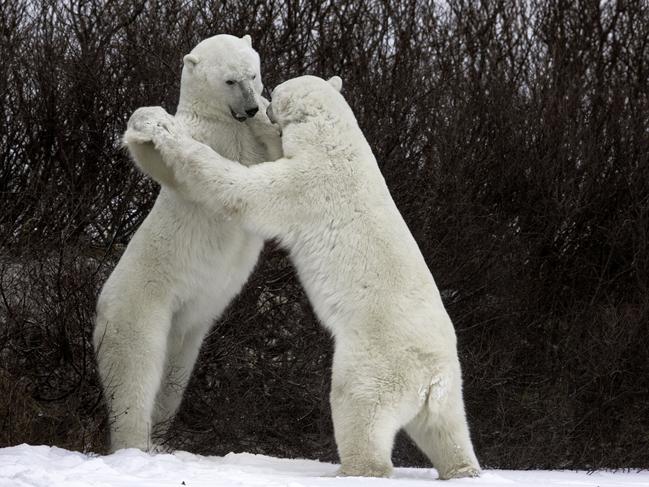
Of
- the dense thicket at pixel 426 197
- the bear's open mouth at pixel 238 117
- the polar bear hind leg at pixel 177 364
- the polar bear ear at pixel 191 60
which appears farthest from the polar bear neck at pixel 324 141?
the dense thicket at pixel 426 197

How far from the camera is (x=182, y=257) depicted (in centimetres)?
488

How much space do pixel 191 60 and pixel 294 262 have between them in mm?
1126

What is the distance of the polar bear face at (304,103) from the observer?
15.1 ft

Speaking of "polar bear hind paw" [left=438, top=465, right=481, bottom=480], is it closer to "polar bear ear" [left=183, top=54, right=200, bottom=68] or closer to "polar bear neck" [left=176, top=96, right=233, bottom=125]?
"polar bear neck" [left=176, top=96, right=233, bottom=125]

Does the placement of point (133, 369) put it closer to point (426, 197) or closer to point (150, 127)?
point (150, 127)

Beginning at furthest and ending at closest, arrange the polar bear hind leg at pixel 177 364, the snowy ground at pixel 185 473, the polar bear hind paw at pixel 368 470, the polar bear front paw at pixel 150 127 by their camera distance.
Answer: the polar bear hind leg at pixel 177 364
the polar bear front paw at pixel 150 127
the polar bear hind paw at pixel 368 470
the snowy ground at pixel 185 473

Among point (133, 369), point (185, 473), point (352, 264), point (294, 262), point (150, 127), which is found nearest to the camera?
point (185, 473)

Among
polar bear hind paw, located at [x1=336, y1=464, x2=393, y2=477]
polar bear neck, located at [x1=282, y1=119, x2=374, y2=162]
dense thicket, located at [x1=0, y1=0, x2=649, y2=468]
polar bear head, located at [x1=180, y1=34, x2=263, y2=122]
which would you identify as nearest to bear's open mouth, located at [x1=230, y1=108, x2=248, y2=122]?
polar bear head, located at [x1=180, y1=34, x2=263, y2=122]

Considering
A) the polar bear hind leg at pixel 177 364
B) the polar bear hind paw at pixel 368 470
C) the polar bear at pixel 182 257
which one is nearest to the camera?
the polar bear hind paw at pixel 368 470

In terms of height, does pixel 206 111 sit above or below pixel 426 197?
above

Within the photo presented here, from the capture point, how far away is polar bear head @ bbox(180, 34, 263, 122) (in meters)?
4.76

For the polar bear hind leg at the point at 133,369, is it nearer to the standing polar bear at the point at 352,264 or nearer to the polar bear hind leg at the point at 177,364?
the polar bear hind leg at the point at 177,364

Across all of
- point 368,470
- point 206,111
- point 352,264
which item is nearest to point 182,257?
point 206,111

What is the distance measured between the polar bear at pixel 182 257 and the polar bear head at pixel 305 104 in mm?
149
